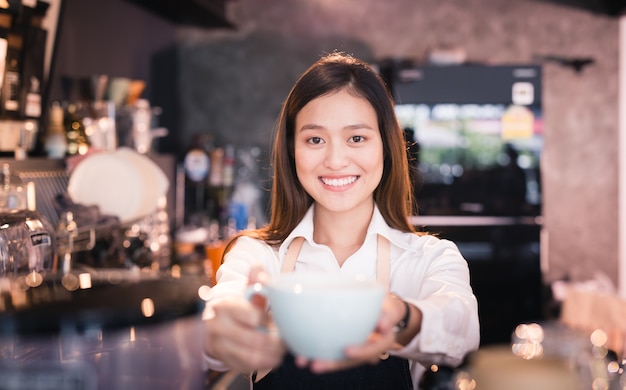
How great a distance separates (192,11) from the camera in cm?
435

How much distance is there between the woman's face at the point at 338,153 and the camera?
1433 millimetres

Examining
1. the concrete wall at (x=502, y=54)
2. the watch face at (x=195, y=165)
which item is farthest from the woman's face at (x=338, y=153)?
the concrete wall at (x=502, y=54)

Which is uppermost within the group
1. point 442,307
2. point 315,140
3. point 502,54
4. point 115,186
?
point 502,54

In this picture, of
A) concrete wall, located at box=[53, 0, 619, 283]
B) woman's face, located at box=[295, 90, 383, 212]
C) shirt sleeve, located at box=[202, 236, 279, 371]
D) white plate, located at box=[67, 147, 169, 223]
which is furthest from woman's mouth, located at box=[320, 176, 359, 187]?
concrete wall, located at box=[53, 0, 619, 283]

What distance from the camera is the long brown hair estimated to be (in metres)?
1.50

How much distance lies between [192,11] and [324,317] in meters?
3.91

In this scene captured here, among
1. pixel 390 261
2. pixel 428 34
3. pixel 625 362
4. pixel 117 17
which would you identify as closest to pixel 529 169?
pixel 428 34

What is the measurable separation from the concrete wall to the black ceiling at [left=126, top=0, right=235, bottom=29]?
0.13m

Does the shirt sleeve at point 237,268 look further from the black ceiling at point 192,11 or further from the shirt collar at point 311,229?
the black ceiling at point 192,11

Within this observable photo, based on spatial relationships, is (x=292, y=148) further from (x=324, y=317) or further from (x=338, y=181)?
(x=324, y=317)

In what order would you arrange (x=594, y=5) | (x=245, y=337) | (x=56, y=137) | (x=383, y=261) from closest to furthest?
(x=245, y=337) → (x=383, y=261) → (x=56, y=137) → (x=594, y=5)

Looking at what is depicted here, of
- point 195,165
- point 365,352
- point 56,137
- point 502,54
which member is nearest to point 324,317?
point 365,352

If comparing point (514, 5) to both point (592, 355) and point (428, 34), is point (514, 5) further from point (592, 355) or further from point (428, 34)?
point (592, 355)

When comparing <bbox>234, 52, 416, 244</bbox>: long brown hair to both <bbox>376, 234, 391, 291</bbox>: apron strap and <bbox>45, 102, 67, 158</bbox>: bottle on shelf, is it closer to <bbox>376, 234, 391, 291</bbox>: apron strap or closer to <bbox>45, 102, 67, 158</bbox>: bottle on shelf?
<bbox>376, 234, 391, 291</bbox>: apron strap
